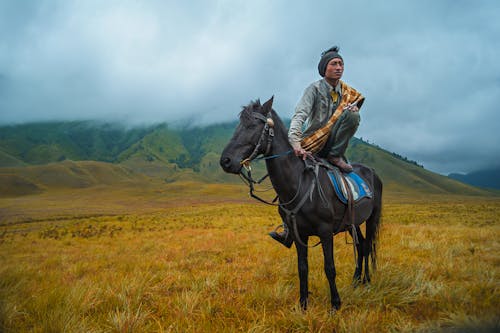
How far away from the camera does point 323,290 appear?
4.84 m

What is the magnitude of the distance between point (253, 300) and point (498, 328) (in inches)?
158

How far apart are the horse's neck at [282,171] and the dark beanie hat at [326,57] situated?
1.63 meters

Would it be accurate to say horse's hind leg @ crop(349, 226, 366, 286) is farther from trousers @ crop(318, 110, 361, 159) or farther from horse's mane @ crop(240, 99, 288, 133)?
horse's mane @ crop(240, 99, 288, 133)

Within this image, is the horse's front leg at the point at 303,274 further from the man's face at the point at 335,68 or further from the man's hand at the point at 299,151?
the man's face at the point at 335,68

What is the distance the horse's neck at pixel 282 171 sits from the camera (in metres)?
4.21

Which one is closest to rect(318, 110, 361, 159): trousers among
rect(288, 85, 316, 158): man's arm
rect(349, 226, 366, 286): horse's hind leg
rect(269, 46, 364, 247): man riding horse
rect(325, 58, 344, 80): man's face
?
rect(269, 46, 364, 247): man riding horse

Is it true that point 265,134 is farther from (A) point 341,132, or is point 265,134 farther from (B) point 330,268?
(B) point 330,268

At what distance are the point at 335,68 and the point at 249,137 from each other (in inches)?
87.1

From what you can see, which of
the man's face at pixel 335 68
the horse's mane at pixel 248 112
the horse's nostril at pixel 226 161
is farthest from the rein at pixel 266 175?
the man's face at pixel 335 68

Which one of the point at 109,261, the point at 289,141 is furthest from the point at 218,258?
the point at 289,141

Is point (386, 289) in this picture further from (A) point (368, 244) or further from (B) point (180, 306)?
(B) point (180, 306)

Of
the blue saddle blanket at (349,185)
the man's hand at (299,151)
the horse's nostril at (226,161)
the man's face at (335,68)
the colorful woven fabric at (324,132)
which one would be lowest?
the blue saddle blanket at (349,185)

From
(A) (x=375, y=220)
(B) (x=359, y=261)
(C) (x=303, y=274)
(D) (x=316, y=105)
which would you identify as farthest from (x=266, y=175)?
(A) (x=375, y=220)

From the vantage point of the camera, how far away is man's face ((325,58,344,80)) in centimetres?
457
